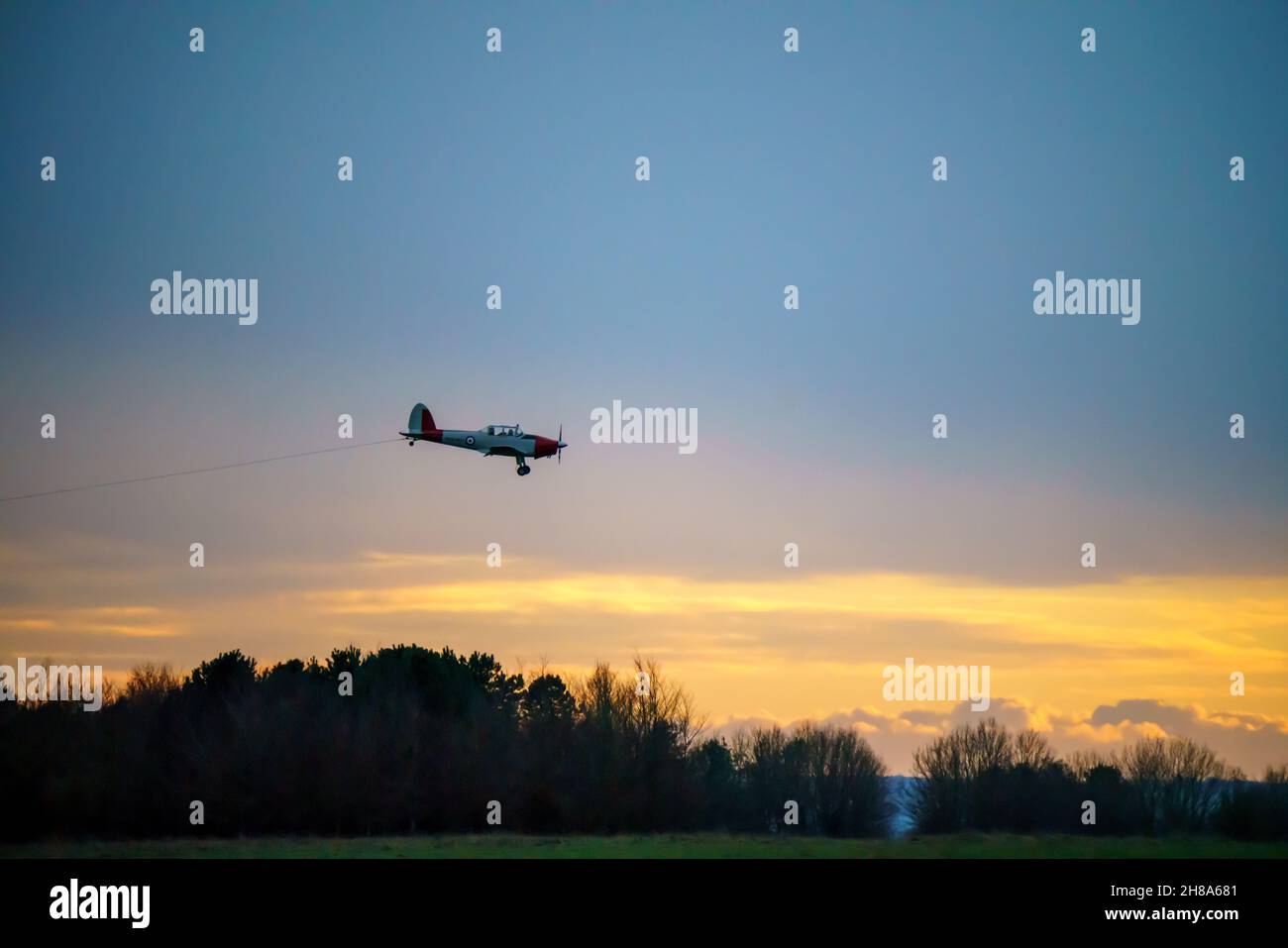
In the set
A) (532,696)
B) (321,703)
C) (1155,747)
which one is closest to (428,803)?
(321,703)

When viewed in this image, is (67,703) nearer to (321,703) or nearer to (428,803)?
(321,703)

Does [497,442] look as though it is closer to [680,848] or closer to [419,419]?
[419,419]

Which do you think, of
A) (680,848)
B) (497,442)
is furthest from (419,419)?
(680,848)

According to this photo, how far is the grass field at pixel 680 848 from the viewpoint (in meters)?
A: 60.9

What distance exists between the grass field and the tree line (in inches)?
375

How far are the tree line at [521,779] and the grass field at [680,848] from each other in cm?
952

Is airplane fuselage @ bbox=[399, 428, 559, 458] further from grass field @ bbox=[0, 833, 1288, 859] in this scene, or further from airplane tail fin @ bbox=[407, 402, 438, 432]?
grass field @ bbox=[0, 833, 1288, 859]

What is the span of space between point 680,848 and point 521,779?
29.0 meters

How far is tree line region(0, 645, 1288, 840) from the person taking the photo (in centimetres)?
8175

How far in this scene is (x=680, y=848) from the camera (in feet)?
209

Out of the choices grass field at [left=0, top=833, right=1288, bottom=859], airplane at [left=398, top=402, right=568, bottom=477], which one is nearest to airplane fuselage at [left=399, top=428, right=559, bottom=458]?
airplane at [left=398, top=402, right=568, bottom=477]

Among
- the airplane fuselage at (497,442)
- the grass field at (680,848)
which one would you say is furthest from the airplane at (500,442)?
the grass field at (680,848)

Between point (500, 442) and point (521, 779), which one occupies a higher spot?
point (500, 442)
